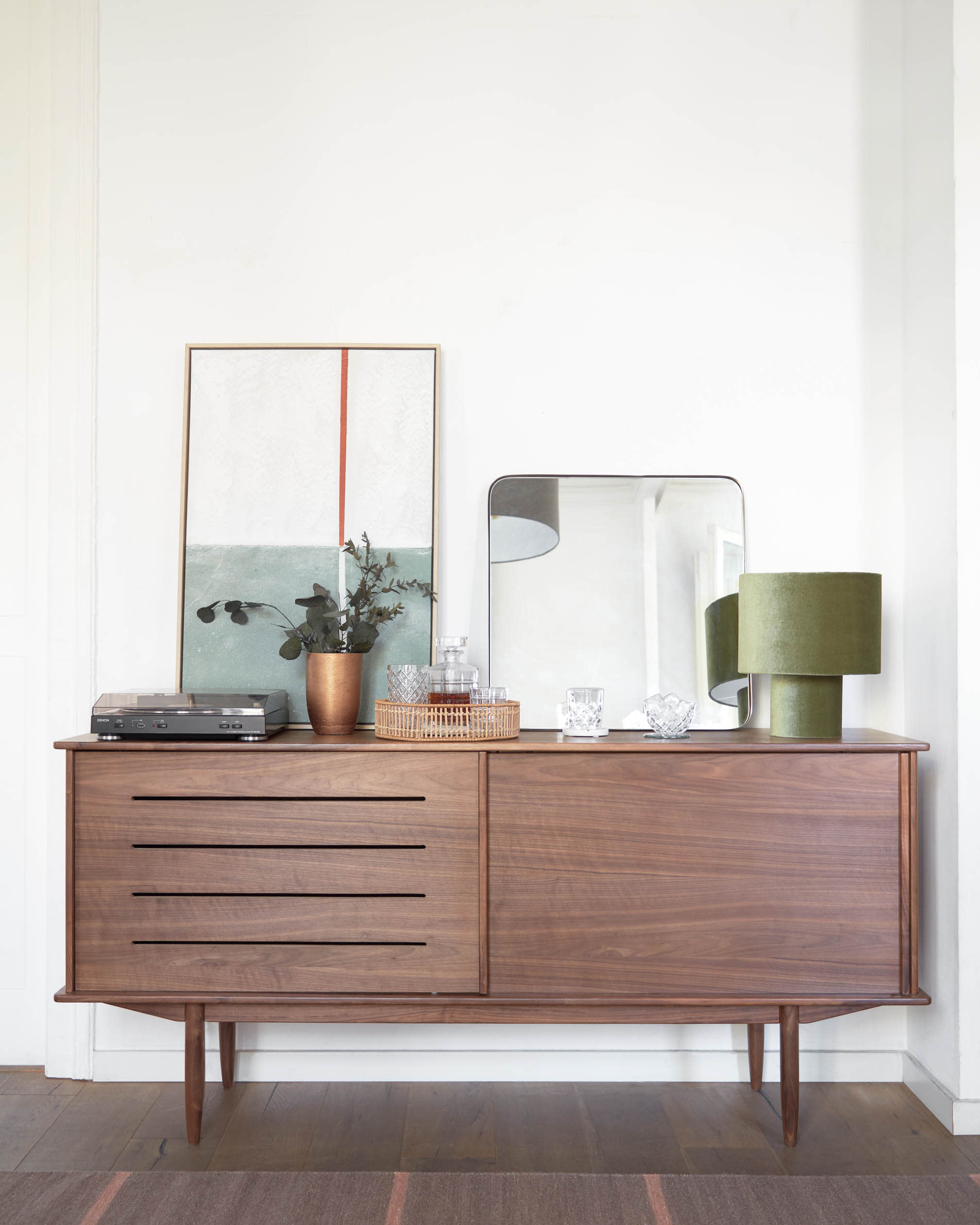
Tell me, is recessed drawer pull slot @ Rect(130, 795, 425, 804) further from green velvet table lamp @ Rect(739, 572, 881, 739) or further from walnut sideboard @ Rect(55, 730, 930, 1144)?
green velvet table lamp @ Rect(739, 572, 881, 739)

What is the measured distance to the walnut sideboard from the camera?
191 cm

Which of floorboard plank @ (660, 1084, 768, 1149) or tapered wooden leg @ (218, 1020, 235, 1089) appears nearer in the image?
floorboard plank @ (660, 1084, 768, 1149)

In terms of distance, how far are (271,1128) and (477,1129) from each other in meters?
0.47

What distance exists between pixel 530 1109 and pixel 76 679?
1.55 meters

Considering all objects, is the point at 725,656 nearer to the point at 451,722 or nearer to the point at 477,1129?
the point at 451,722

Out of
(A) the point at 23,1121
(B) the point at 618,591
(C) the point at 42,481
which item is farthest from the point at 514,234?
(A) the point at 23,1121

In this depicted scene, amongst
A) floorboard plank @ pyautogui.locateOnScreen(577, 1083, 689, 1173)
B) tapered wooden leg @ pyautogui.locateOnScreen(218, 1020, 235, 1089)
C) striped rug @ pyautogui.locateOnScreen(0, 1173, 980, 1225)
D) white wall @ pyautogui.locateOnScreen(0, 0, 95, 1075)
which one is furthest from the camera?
white wall @ pyautogui.locateOnScreen(0, 0, 95, 1075)

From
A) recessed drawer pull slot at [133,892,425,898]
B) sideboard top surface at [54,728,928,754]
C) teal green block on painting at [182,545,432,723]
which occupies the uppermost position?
teal green block on painting at [182,545,432,723]

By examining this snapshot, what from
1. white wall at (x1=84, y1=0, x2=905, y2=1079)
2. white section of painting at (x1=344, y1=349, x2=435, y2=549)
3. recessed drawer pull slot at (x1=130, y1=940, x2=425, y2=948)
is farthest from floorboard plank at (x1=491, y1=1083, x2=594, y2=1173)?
white section of painting at (x1=344, y1=349, x2=435, y2=549)

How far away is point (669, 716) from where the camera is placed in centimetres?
207

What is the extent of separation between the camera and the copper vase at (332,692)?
6.79 feet

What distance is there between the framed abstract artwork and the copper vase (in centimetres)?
18

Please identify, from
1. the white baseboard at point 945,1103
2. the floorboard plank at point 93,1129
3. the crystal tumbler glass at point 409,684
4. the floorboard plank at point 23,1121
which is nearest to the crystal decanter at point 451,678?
the crystal tumbler glass at point 409,684

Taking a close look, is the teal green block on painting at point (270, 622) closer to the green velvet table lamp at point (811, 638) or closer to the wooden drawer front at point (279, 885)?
the wooden drawer front at point (279, 885)
